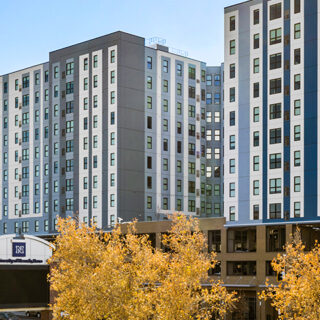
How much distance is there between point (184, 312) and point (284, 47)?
60.6 meters

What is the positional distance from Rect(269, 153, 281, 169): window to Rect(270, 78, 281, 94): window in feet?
28.6

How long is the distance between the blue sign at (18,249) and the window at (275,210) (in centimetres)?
4153

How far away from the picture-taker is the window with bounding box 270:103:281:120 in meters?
97.8

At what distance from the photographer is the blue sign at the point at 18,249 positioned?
216 feet

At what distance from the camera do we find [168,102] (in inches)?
5020

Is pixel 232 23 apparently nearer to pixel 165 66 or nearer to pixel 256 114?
pixel 256 114

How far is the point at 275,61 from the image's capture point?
9831cm

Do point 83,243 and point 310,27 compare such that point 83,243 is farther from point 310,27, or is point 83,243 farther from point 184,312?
point 310,27

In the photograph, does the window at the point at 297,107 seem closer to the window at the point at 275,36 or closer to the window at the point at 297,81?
the window at the point at 297,81

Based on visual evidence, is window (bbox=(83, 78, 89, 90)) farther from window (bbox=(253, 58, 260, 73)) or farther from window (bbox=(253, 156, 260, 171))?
window (bbox=(253, 156, 260, 171))

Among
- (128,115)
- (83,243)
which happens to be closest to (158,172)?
(128,115)

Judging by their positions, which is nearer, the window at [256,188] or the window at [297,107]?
the window at [297,107]

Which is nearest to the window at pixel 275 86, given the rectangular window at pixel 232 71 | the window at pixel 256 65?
the window at pixel 256 65

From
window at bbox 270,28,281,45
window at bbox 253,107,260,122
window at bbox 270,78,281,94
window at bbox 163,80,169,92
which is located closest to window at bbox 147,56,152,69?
window at bbox 163,80,169,92
